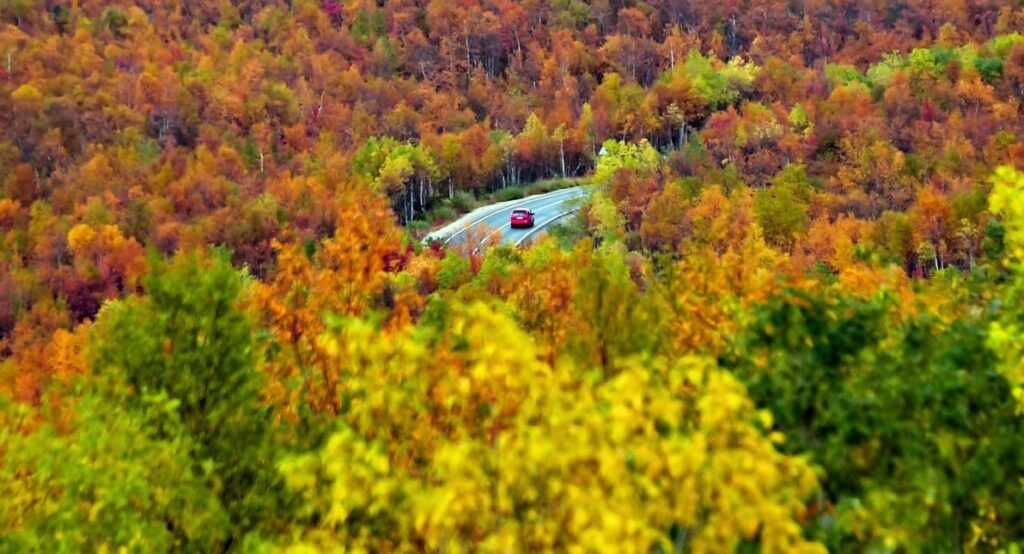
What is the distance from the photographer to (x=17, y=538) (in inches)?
284

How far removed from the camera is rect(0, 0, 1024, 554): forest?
5.32 m

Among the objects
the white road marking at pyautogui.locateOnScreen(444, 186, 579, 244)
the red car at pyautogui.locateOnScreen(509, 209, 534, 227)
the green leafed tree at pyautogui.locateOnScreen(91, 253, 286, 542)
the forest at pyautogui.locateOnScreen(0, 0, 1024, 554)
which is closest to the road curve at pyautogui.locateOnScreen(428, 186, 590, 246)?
the white road marking at pyautogui.locateOnScreen(444, 186, 579, 244)

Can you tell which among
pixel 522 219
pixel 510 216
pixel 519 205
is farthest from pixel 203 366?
→ pixel 519 205

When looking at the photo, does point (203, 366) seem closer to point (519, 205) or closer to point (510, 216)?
point (510, 216)

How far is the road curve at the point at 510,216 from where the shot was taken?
60375 millimetres

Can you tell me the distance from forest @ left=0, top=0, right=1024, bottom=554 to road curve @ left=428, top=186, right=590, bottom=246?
10.9 feet

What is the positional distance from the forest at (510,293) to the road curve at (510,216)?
333 centimetres

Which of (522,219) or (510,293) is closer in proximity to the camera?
(510,293)

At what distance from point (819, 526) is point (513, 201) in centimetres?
7003

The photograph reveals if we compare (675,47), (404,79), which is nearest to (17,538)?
(404,79)

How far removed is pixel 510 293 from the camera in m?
18.7

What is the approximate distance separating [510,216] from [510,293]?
4770cm

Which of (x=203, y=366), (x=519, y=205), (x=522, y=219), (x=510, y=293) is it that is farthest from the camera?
(x=519, y=205)

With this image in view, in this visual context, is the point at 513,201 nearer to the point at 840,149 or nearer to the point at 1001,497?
the point at 840,149
